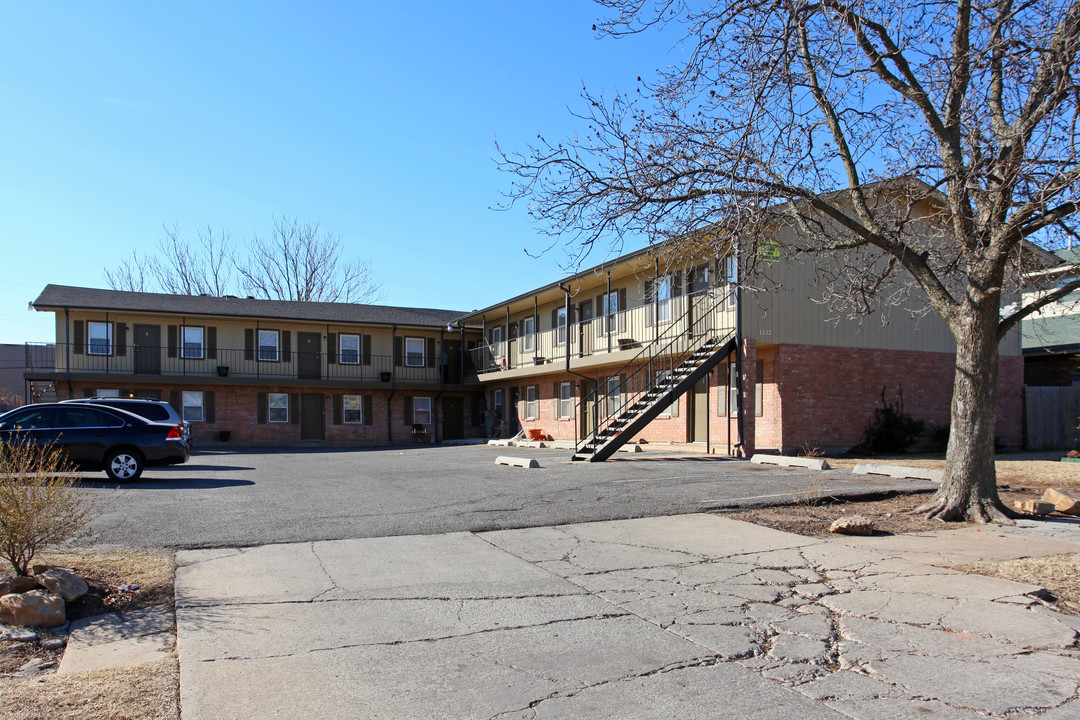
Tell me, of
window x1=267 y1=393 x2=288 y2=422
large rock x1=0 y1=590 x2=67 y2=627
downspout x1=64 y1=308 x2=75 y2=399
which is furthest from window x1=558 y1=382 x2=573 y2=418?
large rock x1=0 y1=590 x2=67 y2=627

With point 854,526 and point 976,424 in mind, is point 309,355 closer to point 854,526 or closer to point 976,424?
point 854,526

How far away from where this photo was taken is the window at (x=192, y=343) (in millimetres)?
30891

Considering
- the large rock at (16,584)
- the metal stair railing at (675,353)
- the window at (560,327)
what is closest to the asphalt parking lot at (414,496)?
the metal stair railing at (675,353)

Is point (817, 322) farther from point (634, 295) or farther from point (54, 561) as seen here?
point (54, 561)

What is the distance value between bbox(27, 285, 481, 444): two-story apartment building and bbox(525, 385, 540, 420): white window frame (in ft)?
17.0

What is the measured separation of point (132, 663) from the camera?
4699 mm

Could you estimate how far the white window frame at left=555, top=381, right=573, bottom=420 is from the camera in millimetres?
27719

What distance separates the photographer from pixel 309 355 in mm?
33000

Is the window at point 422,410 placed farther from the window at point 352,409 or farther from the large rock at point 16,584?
the large rock at point 16,584

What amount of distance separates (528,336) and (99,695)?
2657 centimetres

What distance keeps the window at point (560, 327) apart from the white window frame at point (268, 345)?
12018mm

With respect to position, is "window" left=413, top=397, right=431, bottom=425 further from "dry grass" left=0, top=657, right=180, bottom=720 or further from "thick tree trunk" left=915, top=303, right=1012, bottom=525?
"dry grass" left=0, top=657, right=180, bottom=720

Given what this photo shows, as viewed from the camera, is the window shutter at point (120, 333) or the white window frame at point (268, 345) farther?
the white window frame at point (268, 345)

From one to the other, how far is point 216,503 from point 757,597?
7.85 meters
